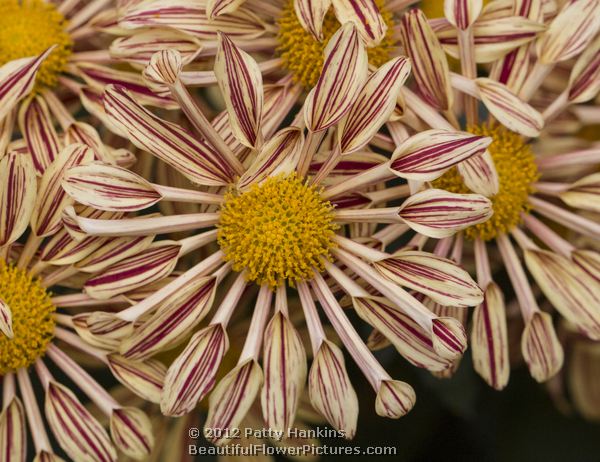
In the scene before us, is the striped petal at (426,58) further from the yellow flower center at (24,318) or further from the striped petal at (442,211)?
the yellow flower center at (24,318)

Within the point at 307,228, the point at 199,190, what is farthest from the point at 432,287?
the point at 199,190

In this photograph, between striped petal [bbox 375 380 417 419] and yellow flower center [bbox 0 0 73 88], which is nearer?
striped petal [bbox 375 380 417 419]

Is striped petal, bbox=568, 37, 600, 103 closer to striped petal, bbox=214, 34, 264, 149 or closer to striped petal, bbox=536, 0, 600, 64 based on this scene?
striped petal, bbox=536, 0, 600, 64

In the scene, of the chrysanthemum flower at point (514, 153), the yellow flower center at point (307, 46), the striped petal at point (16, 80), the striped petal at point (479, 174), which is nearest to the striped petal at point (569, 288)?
the chrysanthemum flower at point (514, 153)

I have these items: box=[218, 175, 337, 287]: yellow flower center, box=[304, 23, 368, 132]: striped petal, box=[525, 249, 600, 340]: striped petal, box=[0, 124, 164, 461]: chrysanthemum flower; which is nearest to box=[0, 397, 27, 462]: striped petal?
box=[0, 124, 164, 461]: chrysanthemum flower

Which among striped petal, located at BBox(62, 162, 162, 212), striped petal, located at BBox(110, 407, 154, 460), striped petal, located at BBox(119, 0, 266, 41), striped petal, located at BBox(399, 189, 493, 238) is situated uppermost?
striped petal, located at BBox(119, 0, 266, 41)
